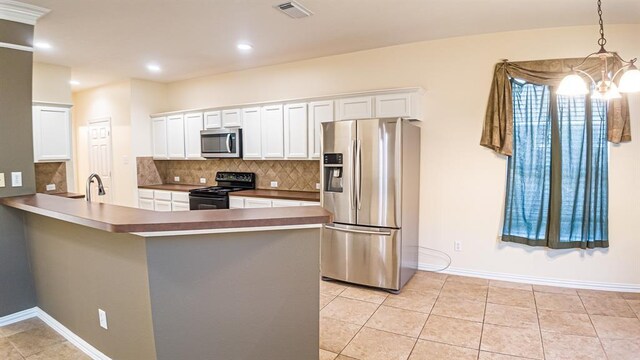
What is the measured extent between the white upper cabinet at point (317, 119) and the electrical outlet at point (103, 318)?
2866mm

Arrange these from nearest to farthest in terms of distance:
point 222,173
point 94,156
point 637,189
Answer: point 637,189
point 222,173
point 94,156

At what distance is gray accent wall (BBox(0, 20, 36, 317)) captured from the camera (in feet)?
9.59

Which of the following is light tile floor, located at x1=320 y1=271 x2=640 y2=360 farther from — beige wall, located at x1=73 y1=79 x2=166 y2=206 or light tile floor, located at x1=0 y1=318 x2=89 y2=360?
beige wall, located at x1=73 y1=79 x2=166 y2=206

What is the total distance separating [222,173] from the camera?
19.2 ft

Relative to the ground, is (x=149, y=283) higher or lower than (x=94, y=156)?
lower

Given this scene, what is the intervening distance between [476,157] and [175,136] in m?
4.60

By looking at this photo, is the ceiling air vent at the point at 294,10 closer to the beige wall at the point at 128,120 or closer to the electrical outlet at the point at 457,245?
the electrical outlet at the point at 457,245

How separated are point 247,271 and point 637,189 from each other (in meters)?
3.83

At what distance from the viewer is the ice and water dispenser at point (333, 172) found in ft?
12.5

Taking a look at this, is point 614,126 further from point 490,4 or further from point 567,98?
point 490,4

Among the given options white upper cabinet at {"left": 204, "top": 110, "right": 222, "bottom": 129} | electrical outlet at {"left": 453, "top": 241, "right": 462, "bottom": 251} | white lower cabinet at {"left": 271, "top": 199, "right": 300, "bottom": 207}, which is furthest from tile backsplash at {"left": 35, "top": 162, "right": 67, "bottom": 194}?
electrical outlet at {"left": 453, "top": 241, "right": 462, "bottom": 251}

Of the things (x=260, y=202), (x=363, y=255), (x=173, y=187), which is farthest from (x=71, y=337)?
(x=173, y=187)

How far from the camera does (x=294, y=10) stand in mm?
3160

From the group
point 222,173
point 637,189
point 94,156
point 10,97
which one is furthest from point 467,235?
point 94,156
